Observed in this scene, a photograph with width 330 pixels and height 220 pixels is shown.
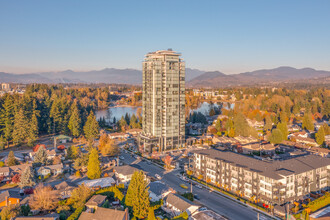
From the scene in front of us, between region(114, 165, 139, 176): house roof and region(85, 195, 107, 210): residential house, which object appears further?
region(114, 165, 139, 176): house roof

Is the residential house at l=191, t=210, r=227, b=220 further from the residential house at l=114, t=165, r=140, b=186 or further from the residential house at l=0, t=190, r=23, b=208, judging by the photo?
the residential house at l=0, t=190, r=23, b=208

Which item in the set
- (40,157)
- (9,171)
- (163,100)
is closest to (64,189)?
(9,171)

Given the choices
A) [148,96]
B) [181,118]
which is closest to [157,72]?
[148,96]

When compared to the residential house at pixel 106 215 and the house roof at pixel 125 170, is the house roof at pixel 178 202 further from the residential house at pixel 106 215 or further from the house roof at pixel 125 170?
the house roof at pixel 125 170

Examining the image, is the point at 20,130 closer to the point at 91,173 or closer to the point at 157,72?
the point at 91,173

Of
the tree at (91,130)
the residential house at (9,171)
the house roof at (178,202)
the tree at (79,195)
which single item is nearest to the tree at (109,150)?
the tree at (91,130)

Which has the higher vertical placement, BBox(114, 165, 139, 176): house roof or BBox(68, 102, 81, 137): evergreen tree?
BBox(68, 102, 81, 137): evergreen tree

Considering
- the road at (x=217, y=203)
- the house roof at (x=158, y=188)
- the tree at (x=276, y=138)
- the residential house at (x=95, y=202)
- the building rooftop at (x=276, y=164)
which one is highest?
the building rooftop at (x=276, y=164)

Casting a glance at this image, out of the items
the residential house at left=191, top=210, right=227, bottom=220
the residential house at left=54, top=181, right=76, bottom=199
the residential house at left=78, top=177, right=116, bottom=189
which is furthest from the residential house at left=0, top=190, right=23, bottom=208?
the residential house at left=191, top=210, right=227, bottom=220

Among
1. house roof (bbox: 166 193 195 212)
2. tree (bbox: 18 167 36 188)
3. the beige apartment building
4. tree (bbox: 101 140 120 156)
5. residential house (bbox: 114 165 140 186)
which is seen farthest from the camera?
the beige apartment building
